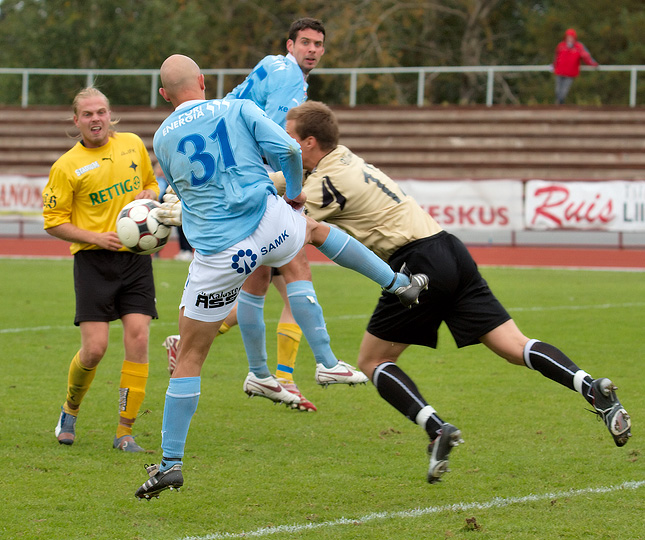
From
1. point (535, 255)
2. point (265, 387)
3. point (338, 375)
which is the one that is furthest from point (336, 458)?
point (535, 255)

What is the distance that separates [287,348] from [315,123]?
2261mm

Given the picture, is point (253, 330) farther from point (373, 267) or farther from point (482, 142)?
point (482, 142)

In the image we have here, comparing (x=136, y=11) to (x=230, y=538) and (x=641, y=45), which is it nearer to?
(x=641, y=45)

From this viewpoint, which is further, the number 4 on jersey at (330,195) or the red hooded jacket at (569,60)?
the red hooded jacket at (569,60)

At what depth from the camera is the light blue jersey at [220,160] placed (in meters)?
4.15

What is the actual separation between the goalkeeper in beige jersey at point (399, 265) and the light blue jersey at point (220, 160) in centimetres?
57

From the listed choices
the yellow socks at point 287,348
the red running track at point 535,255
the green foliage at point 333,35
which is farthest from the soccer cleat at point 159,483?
the green foliage at point 333,35

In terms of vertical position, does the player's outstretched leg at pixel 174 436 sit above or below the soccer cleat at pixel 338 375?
above

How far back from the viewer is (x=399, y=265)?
5.01m

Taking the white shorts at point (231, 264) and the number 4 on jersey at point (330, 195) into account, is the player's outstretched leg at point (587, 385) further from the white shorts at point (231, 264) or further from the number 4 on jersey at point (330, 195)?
the white shorts at point (231, 264)

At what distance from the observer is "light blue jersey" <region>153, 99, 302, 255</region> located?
13.6 ft

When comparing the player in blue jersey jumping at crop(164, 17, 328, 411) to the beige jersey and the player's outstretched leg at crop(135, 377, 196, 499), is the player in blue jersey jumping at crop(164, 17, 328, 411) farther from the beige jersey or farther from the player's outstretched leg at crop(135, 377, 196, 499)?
the player's outstretched leg at crop(135, 377, 196, 499)

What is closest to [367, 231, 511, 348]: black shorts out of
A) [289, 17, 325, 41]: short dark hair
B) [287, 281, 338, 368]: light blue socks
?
[287, 281, 338, 368]: light blue socks

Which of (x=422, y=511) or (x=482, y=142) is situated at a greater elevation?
(x=422, y=511)
